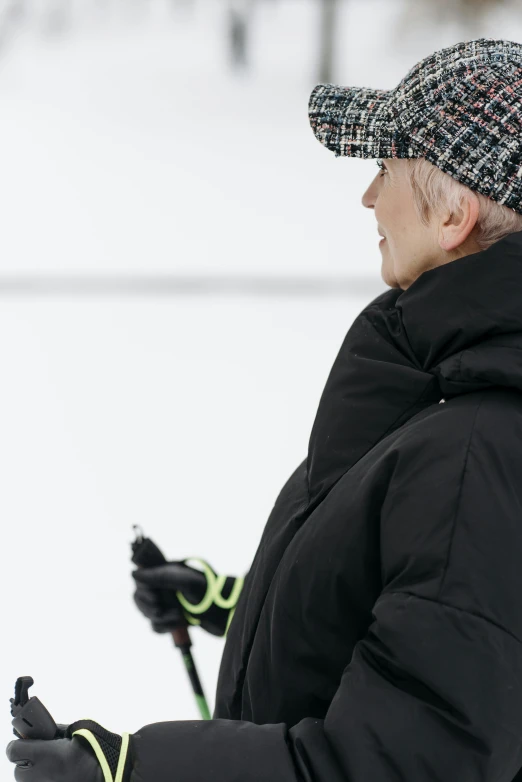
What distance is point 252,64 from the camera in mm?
3768

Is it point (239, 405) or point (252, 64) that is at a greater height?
point (252, 64)

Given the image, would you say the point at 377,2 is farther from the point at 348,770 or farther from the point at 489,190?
the point at 348,770

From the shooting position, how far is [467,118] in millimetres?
711

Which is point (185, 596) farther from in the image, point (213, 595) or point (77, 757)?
point (77, 757)

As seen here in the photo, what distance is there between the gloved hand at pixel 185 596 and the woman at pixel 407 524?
0.28m

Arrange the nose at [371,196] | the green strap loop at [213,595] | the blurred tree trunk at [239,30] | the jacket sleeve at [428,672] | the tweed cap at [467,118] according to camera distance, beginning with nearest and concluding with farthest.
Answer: the jacket sleeve at [428,672] → the tweed cap at [467,118] → the nose at [371,196] → the green strap loop at [213,595] → the blurred tree trunk at [239,30]

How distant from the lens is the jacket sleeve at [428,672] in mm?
579

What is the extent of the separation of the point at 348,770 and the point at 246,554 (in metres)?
A: 1.32

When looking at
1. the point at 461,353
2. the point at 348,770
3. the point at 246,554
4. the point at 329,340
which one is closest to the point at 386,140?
the point at 461,353

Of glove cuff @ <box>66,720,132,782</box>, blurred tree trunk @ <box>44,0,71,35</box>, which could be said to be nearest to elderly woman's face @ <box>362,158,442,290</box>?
glove cuff @ <box>66,720,132,782</box>

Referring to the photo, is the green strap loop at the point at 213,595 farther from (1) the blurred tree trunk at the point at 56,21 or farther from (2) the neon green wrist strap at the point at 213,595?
(1) the blurred tree trunk at the point at 56,21

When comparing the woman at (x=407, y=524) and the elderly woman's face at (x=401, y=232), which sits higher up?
the elderly woman's face at (x=401, y=232)

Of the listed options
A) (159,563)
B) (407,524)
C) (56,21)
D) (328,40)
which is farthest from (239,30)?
(407,524)

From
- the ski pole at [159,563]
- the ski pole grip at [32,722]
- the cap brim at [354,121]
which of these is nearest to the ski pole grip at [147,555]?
the ski pole at [159,563]
